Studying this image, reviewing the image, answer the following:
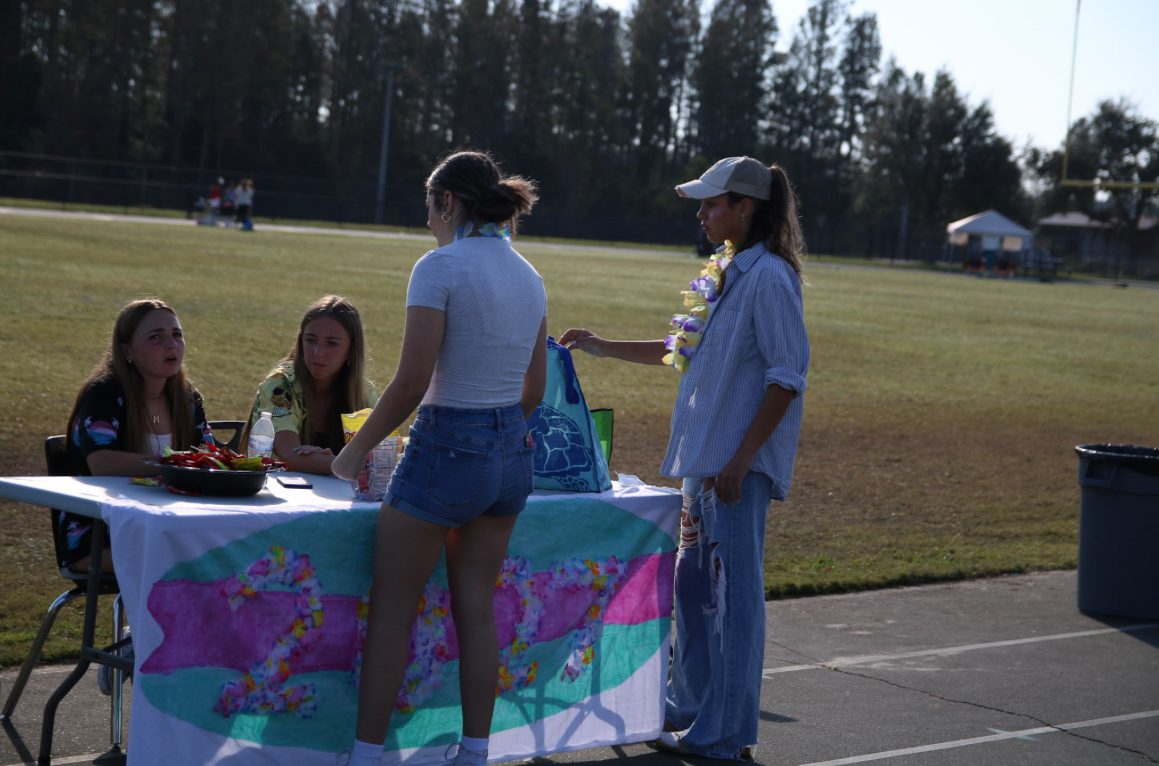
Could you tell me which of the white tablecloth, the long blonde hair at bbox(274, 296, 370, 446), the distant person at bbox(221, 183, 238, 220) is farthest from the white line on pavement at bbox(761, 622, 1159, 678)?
the distant person at bbox(221, 183, 238, 220)

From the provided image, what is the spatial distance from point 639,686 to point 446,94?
80249 millimetres

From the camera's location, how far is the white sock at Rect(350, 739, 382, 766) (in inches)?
158

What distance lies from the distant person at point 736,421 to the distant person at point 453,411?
882 millimetres

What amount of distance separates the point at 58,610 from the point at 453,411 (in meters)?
1.62

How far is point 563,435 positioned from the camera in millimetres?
4691

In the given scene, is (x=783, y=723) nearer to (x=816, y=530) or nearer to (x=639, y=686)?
(x=639, y=686)

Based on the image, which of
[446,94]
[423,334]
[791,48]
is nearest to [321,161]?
[446,94]

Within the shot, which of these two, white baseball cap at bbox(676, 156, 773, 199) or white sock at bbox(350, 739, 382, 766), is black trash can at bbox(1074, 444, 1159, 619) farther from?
white sock at bbox(350, 739, 382, 766)

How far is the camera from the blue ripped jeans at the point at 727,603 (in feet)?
15.6

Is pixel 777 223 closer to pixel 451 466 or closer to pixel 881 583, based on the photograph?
pixel 451 466

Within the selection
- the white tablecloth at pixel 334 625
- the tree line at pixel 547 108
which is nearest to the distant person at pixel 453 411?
the white tablecloth at pixel 334 625

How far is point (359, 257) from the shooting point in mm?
32781

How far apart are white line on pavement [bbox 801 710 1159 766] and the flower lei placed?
59.3 inches

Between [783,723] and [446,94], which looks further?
[446,94]
